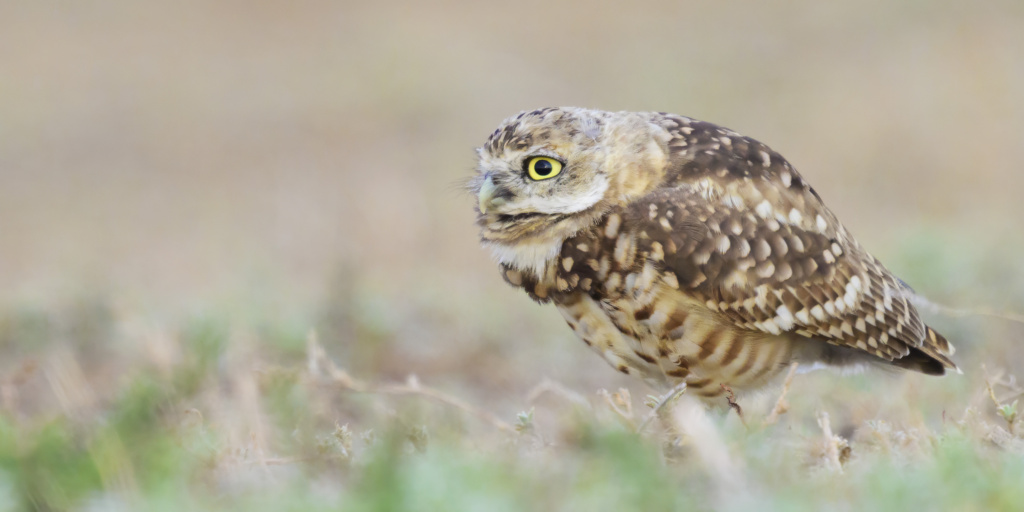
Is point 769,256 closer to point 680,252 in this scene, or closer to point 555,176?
point 680,252

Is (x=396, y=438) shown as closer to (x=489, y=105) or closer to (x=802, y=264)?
(x=802, y=264)

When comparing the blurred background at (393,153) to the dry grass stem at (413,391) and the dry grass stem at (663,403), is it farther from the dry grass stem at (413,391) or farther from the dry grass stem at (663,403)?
the dry grass stem at (663,403)

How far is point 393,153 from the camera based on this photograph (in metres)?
11.9

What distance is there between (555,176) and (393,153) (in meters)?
8.60

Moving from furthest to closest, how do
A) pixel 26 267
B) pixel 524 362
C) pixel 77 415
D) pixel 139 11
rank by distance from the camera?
pixel 139 11, pixel 26 267, pixel 524 362, pixel 77 415

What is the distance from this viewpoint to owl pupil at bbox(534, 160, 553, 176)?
138 inches

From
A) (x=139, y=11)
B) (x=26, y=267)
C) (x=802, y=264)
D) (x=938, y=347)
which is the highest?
(x=802, y=264)

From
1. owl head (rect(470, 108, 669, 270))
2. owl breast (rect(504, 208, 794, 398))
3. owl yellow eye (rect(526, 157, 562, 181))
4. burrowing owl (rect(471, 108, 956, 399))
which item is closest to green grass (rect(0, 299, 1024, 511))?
owl breast (rect(504, 208, 794, 398))

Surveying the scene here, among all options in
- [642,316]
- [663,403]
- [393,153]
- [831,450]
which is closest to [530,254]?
[642,316]

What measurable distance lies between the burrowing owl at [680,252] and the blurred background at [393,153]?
0.74 m

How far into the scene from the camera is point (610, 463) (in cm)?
216

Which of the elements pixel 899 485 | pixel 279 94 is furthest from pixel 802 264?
pixel 279 94

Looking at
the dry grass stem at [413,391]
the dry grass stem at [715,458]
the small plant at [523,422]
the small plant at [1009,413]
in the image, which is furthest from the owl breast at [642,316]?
the dry grass stem at [715,458]

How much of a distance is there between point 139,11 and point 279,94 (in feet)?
16.3
